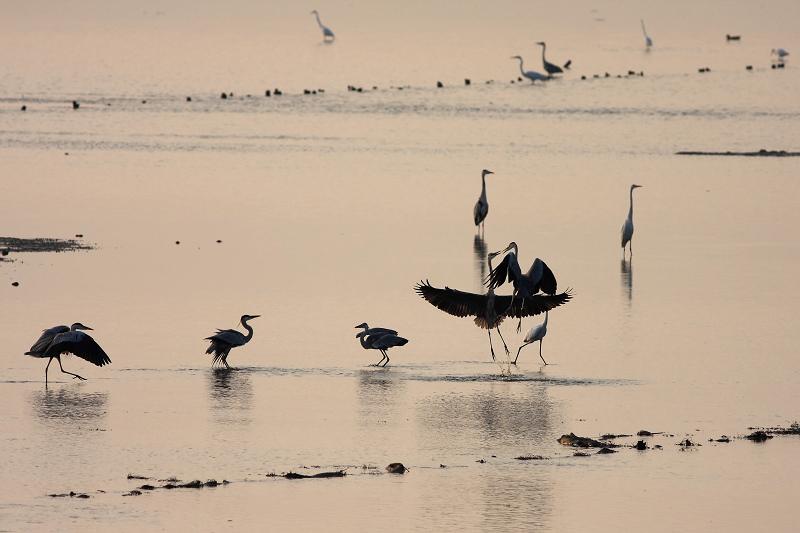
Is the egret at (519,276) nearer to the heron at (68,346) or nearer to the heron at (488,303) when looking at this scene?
the heron at (488,303)

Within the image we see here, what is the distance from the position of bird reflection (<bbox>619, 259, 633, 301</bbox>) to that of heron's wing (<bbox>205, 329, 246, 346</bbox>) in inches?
228

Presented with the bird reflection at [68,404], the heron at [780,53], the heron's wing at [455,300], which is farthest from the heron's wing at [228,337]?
the heron at [780,53]

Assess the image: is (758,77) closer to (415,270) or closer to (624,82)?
(624,82)

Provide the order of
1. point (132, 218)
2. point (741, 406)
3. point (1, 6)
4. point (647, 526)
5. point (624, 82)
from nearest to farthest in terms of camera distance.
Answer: point (647, 526), point (741, 406), point (132, 218), point (624, 82), point (1, 6)

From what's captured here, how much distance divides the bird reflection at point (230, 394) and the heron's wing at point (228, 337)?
11.0 inches

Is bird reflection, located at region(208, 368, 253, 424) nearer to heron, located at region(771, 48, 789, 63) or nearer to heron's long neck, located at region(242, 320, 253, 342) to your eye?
heron's long neck, located at region(242, 320, 253, 342)

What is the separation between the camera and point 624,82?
58.0m

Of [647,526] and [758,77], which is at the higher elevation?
[758,77]

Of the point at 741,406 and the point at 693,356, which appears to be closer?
the point at 741,406

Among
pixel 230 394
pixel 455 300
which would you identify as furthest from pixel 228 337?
pixel 455 300

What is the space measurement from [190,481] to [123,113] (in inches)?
1392

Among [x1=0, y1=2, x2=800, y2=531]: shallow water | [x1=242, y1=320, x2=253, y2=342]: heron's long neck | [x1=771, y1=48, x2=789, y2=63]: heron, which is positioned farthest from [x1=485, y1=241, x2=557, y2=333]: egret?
[x1=771, y1=48, x2=789, y2=63]: heron

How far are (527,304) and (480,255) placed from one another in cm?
593

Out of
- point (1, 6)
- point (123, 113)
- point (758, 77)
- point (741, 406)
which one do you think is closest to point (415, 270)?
point (741, 406)
